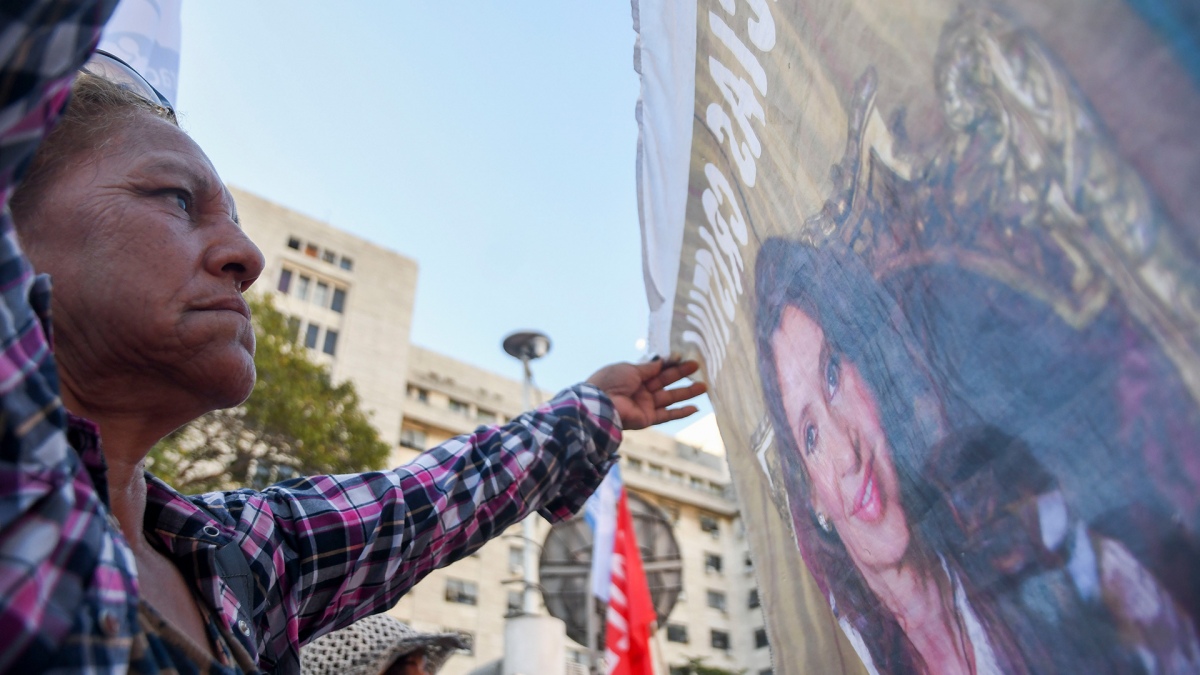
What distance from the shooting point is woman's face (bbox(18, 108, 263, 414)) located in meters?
0.95

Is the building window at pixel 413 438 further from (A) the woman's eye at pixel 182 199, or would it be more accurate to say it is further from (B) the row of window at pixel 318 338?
(A) the woman's eye at pixel 182 199

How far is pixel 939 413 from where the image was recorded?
861 millimetres

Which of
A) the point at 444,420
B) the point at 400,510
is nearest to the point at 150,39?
the point at 400,510

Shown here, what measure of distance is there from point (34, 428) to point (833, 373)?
877 millimetres

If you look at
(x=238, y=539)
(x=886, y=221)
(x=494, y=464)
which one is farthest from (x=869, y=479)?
(x=238, y=539)

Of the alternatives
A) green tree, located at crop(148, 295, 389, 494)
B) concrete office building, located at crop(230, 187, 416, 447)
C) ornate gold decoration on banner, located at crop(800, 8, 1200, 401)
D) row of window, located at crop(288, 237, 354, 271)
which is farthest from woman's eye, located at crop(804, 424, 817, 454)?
row of window, located at crop(288, 237, 354, 271)

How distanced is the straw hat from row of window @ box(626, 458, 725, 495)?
32274mm

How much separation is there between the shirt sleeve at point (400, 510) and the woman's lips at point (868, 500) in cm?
69

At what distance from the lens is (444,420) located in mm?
29641

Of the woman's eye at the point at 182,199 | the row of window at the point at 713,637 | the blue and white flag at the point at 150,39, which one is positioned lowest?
the woman's eye at the point at 182,199

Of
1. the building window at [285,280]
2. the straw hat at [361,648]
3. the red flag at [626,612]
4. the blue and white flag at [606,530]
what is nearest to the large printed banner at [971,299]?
the straw hat at [361,648]

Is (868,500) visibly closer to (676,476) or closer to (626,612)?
(626,612)

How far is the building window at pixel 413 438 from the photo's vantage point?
94.9ft

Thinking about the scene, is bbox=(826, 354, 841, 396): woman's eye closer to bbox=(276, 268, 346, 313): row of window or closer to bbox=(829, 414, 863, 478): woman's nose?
bbox=(829, 414, 863, 478): woman's nose
